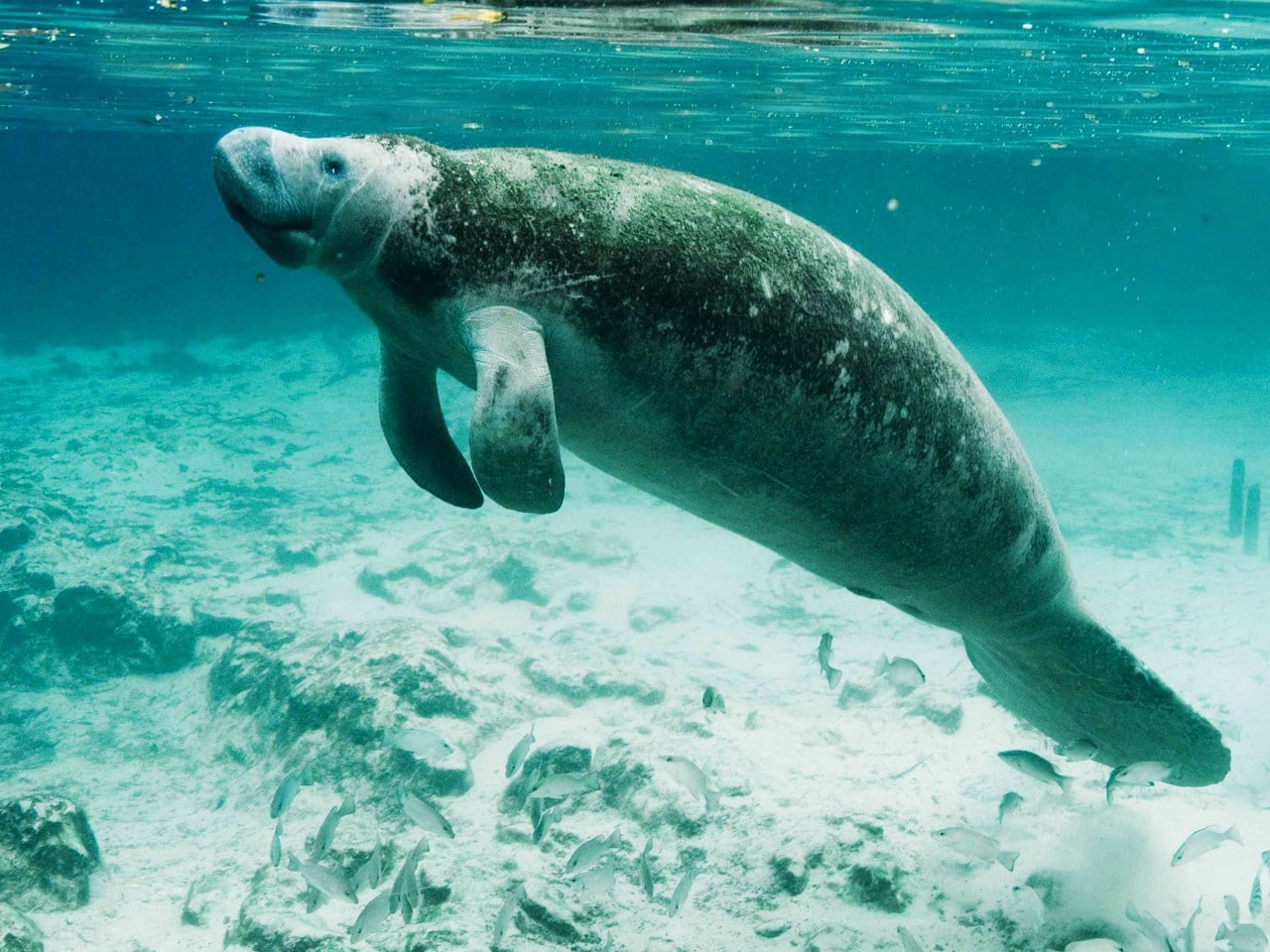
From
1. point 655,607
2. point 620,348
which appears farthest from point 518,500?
point 655,607

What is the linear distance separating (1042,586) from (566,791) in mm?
2494

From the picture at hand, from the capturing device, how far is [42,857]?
532cm

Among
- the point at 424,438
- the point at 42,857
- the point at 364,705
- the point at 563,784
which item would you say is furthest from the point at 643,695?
the point at 424,438

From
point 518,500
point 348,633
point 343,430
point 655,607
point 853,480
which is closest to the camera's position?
point 518,500

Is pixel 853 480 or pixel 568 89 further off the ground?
pixel 568 89

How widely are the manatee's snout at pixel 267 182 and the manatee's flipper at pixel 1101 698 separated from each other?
326 cm

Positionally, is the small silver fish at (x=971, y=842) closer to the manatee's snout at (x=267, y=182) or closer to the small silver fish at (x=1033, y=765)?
the small silver fish at (x=1033, y=765)

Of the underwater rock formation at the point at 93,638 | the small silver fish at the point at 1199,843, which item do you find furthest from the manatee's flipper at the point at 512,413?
the underwater rock formation at the point at 93,638

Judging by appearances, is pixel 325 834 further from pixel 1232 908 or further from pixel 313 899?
pixel 1232 908

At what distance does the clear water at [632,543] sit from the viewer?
4.72m

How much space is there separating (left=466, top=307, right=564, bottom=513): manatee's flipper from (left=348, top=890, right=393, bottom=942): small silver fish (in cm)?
225

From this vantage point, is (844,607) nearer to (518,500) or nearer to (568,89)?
(518,500)

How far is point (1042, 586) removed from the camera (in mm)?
3559

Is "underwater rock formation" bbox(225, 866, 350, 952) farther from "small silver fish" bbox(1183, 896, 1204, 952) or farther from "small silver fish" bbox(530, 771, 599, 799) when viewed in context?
"small silver fish" bbox(1183, 896, 1204, 952)
